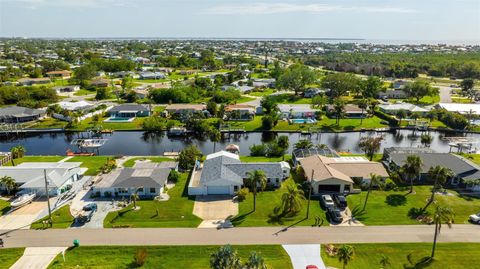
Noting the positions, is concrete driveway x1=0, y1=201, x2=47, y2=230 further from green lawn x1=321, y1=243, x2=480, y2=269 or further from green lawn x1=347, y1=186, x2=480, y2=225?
green lawn x1=347, y1=186, x2=480, y2=225

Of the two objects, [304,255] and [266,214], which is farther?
[266,214]

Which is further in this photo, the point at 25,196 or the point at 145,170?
the point at 145,170

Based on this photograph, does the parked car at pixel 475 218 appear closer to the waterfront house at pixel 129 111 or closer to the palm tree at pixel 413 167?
the palm tree at pixel 413 167

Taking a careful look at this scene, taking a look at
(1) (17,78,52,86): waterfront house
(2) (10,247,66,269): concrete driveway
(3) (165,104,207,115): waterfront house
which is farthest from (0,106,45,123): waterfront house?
(2) (10,247,66,269): concrete driveway

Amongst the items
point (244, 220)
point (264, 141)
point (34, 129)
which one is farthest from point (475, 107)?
point (34, 129)

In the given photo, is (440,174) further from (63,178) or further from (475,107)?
(475,107)

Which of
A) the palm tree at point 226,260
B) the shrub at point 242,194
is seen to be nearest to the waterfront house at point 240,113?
the shrub at point 242,194

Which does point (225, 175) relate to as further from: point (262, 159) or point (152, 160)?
point (152, 160)

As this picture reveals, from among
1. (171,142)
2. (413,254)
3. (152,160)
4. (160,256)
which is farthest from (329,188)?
(171,142)
